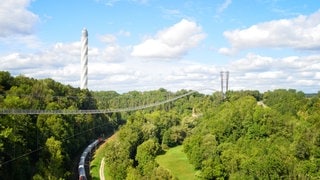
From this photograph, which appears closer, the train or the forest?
the forest

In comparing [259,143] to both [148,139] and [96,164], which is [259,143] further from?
[96,164]

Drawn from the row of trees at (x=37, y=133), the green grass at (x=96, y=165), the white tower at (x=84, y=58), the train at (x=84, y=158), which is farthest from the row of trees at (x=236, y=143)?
the white tower at (x=84, y=58)

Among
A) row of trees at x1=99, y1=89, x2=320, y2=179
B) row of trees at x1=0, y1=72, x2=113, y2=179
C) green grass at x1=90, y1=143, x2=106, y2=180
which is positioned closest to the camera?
row of trees at x1=0, y1=72, x2=113, y2=179

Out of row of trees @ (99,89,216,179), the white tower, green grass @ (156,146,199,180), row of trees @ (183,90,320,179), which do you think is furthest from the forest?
the white tower

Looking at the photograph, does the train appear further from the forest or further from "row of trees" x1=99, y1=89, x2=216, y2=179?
"row of trees" x1=99, y1=89, x2=216, y2=179

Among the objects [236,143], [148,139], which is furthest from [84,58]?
[236,143]

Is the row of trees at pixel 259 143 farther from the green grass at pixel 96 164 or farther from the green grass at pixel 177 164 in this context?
the green grass at pixel 96 164
